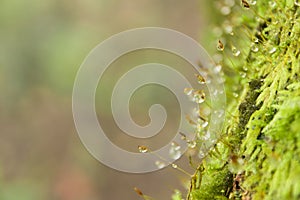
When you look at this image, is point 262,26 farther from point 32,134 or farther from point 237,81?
point 32,134

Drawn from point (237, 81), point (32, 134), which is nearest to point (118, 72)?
point (32, 134)

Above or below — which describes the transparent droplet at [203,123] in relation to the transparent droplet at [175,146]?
above

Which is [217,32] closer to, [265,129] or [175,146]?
[175,146]

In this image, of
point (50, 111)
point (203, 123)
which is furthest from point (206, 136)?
point (50, 111)

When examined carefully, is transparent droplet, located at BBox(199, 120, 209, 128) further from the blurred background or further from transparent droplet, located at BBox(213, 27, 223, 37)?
the blurred background

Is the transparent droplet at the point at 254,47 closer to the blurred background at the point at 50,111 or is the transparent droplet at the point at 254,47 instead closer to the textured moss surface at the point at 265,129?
the textured moss surface at the point at 265,129

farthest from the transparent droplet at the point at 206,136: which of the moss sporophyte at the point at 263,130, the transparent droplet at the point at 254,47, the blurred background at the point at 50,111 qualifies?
the blurred background at the point at 50,111
